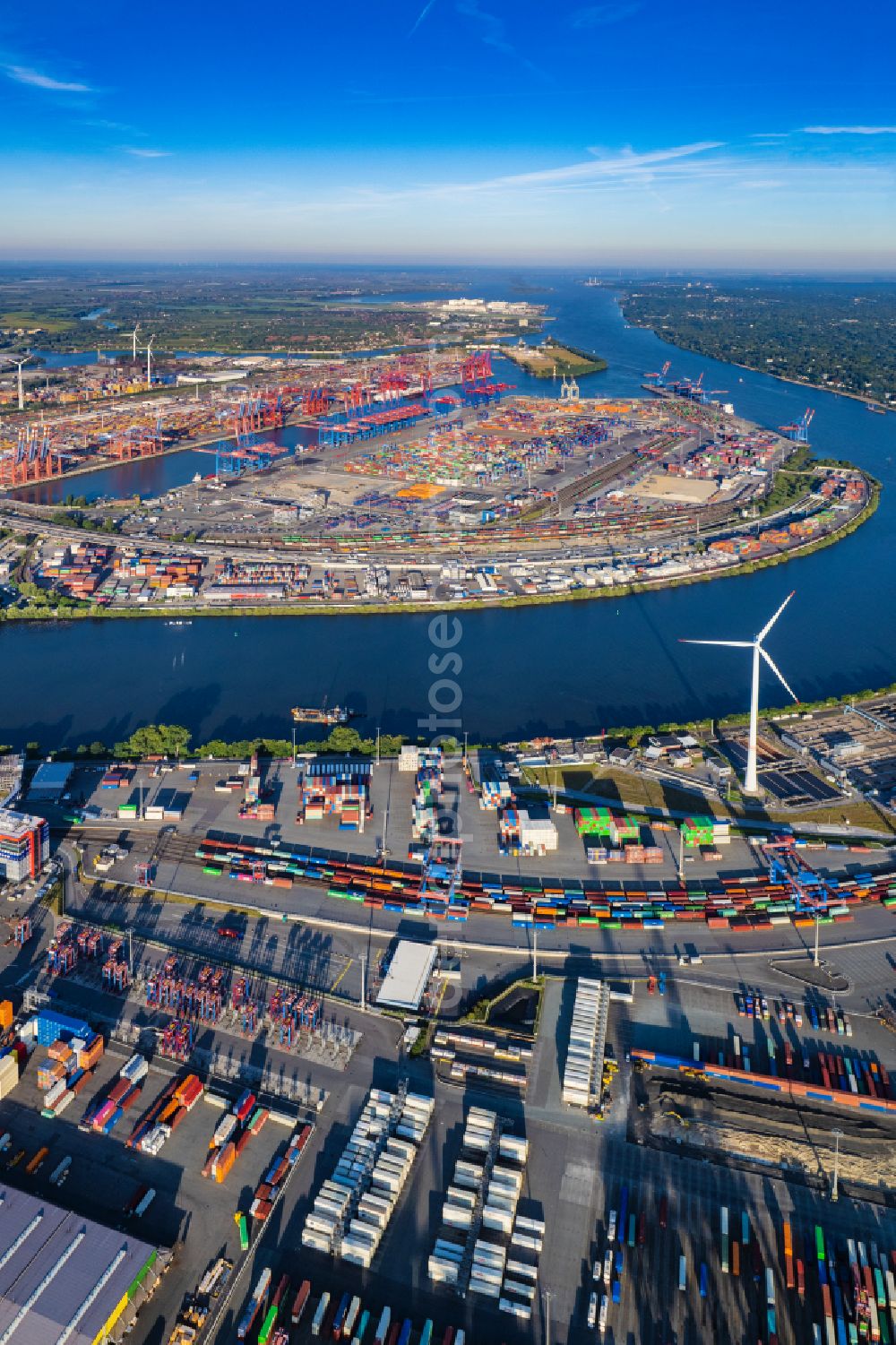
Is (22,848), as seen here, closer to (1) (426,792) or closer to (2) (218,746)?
(2) (218,746)

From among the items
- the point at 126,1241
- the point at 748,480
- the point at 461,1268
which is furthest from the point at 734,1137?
the point at 748,480

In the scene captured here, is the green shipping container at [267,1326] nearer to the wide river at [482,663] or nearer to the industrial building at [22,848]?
the industrial building at [22,848]

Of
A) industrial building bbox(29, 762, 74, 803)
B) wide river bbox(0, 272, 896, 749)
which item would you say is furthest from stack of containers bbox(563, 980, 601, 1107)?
industrial building bbox(29, 762, 74, 803)

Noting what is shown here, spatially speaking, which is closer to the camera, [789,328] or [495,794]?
[495,794]

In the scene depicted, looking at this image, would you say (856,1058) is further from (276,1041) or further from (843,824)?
(276,1041)

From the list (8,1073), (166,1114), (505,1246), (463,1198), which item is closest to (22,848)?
(8,1073)

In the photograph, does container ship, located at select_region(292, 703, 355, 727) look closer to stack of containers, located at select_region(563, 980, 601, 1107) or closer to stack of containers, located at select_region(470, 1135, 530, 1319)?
stack of containers, located at select_region(563, 980, 601, 1107)
